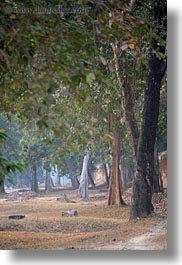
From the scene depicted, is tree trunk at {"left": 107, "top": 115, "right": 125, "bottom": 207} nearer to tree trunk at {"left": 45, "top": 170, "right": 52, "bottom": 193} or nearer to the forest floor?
the forest floor

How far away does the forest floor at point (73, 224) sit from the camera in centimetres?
304

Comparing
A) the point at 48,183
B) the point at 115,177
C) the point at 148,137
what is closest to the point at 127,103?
the point at 148,137

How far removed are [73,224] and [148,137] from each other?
26.9 inches

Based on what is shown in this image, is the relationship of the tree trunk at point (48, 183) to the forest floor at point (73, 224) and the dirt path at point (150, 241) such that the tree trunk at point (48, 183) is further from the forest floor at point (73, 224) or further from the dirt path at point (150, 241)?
the dirt path at point (150, 241)

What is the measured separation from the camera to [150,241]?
3002mm

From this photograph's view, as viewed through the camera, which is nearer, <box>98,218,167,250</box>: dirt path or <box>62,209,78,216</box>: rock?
<box>98,218,167,250</box>: dirt path

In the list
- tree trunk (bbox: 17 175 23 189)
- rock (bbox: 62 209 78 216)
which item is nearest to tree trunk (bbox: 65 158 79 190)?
rock (bbox: 62 209 78 216)

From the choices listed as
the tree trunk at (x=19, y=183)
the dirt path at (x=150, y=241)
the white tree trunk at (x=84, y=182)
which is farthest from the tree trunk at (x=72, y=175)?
the dirt path at (x=150, y=241)

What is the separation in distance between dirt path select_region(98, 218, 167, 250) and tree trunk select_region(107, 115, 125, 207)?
0.74ft

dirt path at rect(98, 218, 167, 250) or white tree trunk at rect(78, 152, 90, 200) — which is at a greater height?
white tree trunk at rect(78, 152, 90, 200)

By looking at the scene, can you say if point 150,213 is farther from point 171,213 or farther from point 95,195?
point 95,195

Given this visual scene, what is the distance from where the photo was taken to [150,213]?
10.1ft

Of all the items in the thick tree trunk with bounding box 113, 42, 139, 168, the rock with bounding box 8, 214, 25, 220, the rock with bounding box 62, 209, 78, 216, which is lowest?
the rock with bounding box 8, 214, 25, 220

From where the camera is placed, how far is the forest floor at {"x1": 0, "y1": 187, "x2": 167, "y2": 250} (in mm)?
3039
